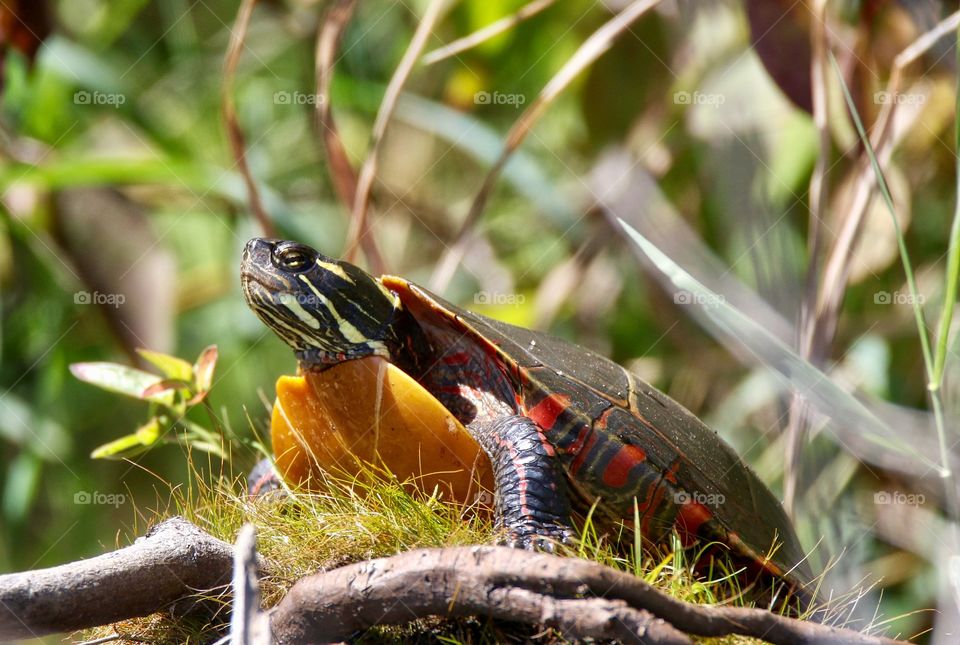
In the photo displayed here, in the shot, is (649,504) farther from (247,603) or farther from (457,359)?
(247,603)

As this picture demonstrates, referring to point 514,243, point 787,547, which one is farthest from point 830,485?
point 514,243

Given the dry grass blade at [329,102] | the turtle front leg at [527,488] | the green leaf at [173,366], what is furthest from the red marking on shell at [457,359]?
the dry grass blade at [329,102]

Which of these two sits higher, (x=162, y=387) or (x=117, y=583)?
(x=162, y=387)

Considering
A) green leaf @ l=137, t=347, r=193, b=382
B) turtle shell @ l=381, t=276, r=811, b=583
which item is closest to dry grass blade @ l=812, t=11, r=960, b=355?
turtle shell @ l=381, t=276, r=811, b=583

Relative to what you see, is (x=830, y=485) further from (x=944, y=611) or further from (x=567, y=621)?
(x=567, y=621)

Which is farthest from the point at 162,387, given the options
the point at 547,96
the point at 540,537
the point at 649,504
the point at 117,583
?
the point at 547,96

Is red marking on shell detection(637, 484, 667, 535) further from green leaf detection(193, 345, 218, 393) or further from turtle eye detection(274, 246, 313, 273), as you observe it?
green leaf detection(193, 345, 218, 393)

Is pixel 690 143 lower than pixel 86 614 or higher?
Answer: higher
